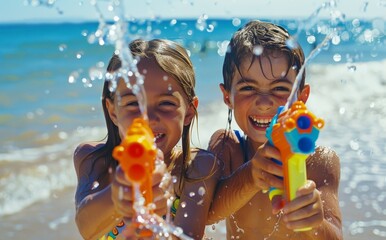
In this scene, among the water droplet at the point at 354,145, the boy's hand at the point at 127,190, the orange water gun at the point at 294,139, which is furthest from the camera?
the water droplet at the point at 354,145

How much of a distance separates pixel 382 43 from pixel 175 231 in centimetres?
1956

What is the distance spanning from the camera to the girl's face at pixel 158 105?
9.47 ft

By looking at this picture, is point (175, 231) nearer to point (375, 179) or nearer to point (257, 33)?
point (257, 33)

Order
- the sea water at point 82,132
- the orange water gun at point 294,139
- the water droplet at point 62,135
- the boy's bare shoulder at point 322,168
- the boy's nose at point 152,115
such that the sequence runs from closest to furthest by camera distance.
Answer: the orange water gun at point 294,139 < the boy's nose at point 152,115 < the boy's bare shoulder at point 322,168 < the sea water at point 82,132 < the water droplet at point 62,135

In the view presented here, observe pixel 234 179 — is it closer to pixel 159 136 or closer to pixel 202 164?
pixel 202 164

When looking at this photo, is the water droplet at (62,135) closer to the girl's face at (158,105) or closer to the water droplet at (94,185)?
the water droplet at (94,185)

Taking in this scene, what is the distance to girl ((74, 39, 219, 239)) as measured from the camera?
2891 millimetres

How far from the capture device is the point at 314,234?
2.97 meters

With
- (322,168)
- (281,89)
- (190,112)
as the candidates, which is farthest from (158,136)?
(322,168)

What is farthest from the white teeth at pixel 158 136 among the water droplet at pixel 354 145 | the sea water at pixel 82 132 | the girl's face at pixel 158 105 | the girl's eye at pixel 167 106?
the water droplet at pixel 354 145

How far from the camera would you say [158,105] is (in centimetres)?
291

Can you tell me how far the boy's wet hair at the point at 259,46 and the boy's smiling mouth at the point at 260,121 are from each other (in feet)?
0.85

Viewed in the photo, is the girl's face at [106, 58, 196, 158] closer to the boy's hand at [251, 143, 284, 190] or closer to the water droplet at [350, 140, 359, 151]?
the boy's hand at [251, 143, 284, 190]

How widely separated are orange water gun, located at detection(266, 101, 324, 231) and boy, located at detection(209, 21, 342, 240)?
0.39m
